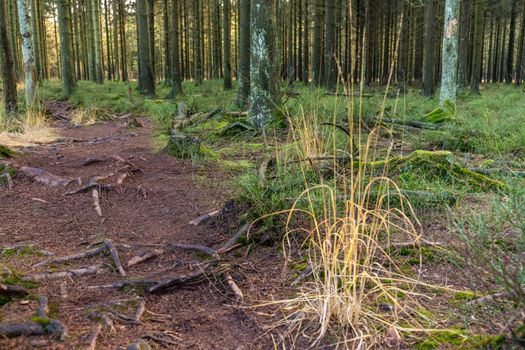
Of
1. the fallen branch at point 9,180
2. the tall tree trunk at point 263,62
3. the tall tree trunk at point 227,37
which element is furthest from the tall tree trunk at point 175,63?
the fallen branch at point 9,180

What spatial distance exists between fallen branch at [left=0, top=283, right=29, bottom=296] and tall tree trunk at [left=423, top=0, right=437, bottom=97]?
13.4 metres

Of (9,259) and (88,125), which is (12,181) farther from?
(88,125)

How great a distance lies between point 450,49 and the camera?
388 inches

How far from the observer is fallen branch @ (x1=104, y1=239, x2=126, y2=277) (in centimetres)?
317

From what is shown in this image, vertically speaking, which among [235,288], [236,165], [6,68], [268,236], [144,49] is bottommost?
[235,288]

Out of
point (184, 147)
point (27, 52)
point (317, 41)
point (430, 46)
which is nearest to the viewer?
point (184, 147)

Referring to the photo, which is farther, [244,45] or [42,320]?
[244,45]

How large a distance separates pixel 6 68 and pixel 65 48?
19.6 feet

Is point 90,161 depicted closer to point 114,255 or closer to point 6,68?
point 114,255

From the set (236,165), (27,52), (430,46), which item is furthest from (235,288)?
(430,46)

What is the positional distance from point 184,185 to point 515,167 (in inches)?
149

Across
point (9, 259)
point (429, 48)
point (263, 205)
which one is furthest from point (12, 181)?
point (429, 48)

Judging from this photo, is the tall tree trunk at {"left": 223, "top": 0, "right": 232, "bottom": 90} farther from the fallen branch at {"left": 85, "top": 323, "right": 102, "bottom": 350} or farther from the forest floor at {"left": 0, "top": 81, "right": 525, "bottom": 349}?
the fallen branch at {"left": 85, "top": 323, "right": 102, "bottom": 350}

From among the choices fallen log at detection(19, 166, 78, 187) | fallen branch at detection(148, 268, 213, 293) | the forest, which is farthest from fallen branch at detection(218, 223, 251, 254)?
fallen log at detection(19, 166, 78, 187)
